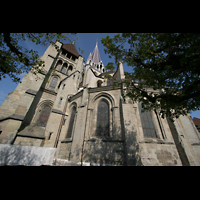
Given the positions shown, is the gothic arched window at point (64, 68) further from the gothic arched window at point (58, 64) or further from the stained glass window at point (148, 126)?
the stained glass window at point (148, 126)

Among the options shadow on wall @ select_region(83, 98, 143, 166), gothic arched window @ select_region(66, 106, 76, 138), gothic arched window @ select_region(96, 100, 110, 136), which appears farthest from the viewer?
gothic arched window @ select_region(66, 106, 76, 138)

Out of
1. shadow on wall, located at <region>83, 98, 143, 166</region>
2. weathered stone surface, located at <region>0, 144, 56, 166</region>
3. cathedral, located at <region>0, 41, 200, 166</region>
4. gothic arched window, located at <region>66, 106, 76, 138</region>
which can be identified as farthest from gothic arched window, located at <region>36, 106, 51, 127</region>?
shadow on wall, located at <region>83, 98, 143, 166</region>

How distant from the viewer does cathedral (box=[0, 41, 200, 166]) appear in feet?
21.0

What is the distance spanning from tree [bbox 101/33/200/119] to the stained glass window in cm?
349

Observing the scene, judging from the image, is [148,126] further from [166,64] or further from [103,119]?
[166,64]

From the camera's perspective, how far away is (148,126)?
327 inches

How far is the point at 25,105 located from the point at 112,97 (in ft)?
26.7

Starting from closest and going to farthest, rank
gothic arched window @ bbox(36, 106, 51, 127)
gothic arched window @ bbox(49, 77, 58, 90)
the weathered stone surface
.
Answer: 1. the weathered stone surface
2. gothic arched window @ bbox(36, 106, 51, 127)
3. gothic arched window @ bbox(49, 77, 58, 90)

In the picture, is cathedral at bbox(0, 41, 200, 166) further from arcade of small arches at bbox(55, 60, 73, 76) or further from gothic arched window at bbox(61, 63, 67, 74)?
gothic arched window at bbox(61, 63, 67, 74)

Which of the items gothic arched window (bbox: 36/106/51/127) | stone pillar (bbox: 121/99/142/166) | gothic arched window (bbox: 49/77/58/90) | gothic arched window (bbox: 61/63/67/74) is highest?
gothic arched window (bbox: 61/63/67/74)

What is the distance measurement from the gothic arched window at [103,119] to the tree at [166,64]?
13.2 ft

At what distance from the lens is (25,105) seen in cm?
875

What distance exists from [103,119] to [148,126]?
3998mm
